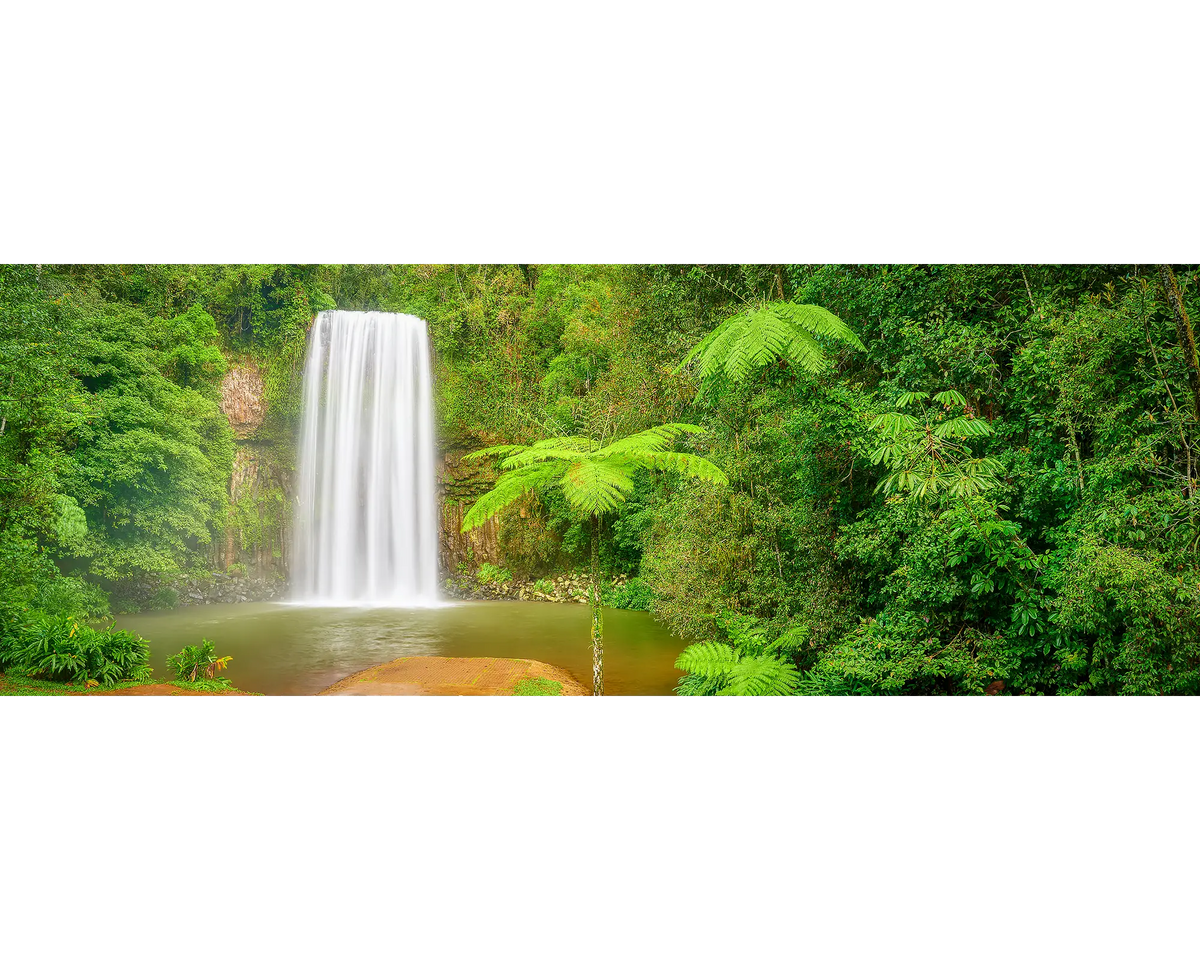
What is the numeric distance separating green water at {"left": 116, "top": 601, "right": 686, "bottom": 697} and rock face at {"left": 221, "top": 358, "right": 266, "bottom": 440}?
3.64 meters

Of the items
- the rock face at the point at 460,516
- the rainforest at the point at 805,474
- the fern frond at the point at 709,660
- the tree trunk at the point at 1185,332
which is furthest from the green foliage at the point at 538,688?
the rock face at the point at 460,516

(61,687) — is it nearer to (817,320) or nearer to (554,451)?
(554,451)

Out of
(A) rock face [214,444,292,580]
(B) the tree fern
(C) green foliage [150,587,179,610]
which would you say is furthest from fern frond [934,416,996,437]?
(A) rock face [214,444,292,580]

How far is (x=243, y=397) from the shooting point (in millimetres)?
12859

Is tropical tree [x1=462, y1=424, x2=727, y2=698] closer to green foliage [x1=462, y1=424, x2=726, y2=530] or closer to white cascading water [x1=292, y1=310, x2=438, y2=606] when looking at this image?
green foliage [x1=462, y1=424, x2=726, y2=530]

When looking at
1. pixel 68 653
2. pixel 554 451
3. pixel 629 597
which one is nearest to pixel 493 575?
pixel 629 597

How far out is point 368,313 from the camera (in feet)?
44.0

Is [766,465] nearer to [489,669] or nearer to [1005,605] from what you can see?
[1005,605]

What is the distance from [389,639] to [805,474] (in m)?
5.44

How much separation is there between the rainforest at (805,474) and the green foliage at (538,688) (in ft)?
2.85

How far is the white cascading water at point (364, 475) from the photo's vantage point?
12.4 meters

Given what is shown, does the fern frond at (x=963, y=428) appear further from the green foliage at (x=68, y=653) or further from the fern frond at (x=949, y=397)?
the green foliage at (x=68, y=653)

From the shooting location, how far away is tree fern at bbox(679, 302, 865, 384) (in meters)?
3.30
